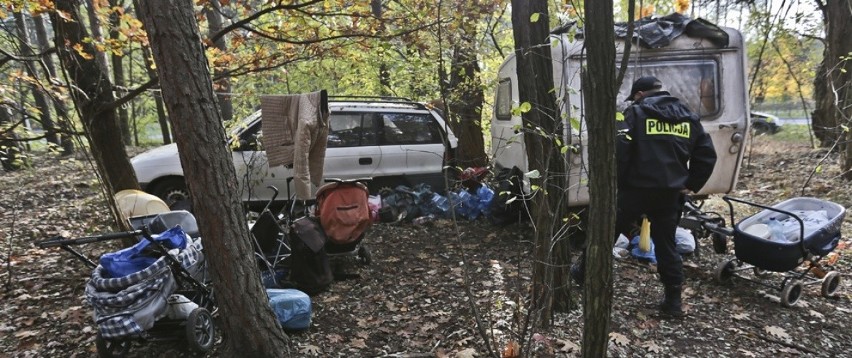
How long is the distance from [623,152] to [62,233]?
6598mm

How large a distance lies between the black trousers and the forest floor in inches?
16.0

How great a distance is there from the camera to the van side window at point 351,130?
7246 millimetres

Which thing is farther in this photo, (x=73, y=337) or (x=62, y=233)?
(x=62, y=233)

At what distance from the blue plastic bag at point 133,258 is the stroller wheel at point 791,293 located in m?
4.74

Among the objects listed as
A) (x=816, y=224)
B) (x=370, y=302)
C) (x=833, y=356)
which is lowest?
(x=833, y=356)

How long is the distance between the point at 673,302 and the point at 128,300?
3896mm

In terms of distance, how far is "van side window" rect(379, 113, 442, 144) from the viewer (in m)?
7.54

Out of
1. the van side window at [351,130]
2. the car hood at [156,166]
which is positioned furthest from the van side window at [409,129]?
the car hood at [156,166]

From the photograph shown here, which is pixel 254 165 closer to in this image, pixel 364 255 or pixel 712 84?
pixel 364 255

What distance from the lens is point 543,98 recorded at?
3.43 metres

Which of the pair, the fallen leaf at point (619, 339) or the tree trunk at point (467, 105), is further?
the tree trunk at point (467, 105)

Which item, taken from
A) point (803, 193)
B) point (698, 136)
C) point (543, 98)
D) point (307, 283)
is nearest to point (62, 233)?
point (307, 283)

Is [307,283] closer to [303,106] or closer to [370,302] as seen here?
[370,302]

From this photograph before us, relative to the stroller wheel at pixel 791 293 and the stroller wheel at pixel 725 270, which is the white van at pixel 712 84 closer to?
the stroller wheel at pixel 725 270
